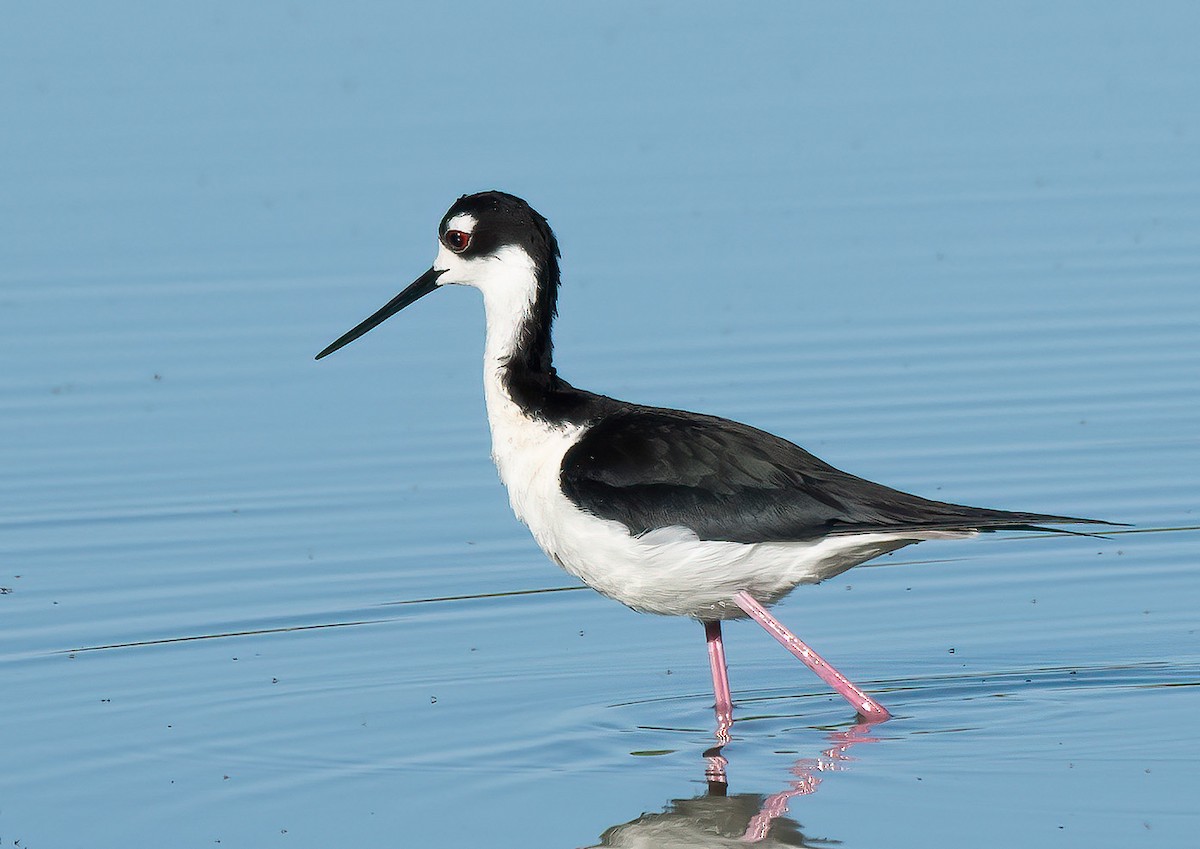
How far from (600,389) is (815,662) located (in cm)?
402

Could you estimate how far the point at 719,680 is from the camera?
8.29 m

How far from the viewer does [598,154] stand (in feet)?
52.9

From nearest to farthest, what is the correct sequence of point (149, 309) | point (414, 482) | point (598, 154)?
1. point (414, 482)
2. point (149, 309)
3. point (598, 154)

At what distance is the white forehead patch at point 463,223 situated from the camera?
Answer: 8.66 metres

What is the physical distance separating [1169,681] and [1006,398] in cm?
367

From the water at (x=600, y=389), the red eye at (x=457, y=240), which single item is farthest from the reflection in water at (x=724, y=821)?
the red eye at (x=457, y=240)

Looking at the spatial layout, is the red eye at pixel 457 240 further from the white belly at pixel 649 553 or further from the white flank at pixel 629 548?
the white belly at pixel 649 553

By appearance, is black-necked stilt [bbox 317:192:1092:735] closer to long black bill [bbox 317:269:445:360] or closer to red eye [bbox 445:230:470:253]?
red eye [bbox 445:230:470:253]

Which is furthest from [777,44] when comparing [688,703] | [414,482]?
[688,703]

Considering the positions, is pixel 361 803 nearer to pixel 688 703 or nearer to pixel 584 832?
pixel 584 832

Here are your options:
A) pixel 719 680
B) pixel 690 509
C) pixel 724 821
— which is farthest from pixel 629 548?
pixel 724 821

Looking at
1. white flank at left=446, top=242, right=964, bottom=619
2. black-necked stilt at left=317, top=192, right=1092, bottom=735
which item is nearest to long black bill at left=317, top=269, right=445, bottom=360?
white flank at left=446, top=242, right=964, bottom=619

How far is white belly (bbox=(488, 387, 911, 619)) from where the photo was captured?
26.0 feet

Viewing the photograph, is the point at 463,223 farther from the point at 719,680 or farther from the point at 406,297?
the point at 719,680
